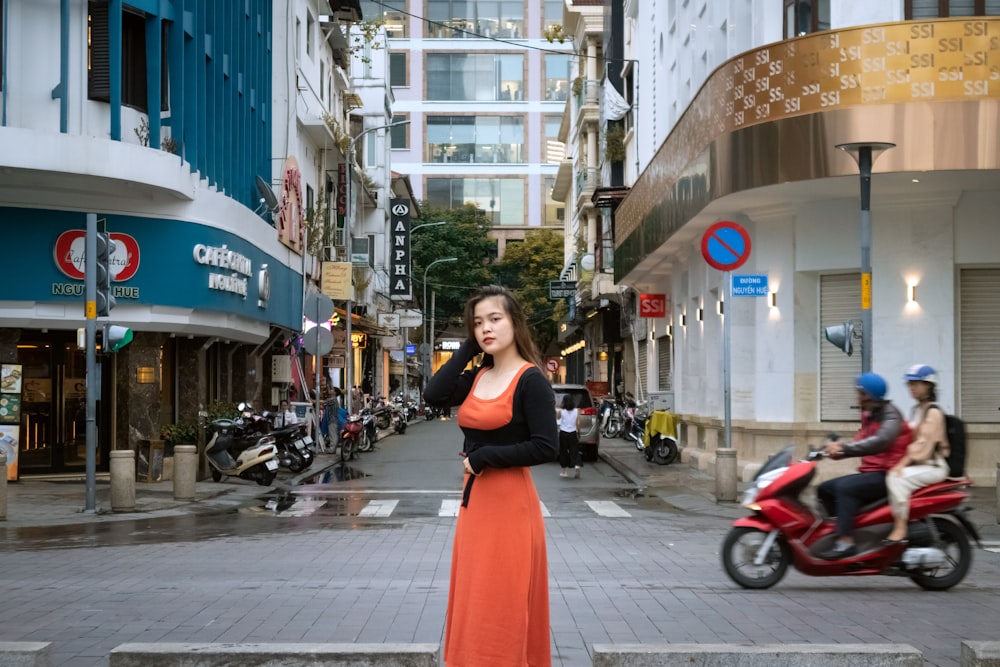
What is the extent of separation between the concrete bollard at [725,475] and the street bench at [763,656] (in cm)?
1169

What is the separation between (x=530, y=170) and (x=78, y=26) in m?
71.2

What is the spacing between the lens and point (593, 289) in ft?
160

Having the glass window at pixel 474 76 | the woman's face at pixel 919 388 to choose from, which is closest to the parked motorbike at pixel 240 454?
the woman's face at pixel 919 388

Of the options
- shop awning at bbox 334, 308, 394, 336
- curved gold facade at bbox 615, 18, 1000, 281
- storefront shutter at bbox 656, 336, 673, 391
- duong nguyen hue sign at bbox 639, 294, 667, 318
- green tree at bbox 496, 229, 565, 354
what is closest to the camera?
curved gold facade at bbox 615, 18, 1000, 281

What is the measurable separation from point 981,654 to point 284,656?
3.23 m

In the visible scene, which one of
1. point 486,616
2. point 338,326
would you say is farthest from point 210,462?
point 338,326

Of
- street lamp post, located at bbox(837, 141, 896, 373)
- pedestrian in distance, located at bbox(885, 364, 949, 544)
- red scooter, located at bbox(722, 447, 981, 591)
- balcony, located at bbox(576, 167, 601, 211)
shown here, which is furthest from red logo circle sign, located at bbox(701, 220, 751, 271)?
balcony, located at bbox(576, 167, 601, 211)

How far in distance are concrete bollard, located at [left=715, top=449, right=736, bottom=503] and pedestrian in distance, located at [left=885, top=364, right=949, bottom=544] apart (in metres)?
7.70

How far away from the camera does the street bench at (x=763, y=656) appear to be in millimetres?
→ 6145

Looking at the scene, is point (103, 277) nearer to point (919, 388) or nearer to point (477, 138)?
point (919, 388)

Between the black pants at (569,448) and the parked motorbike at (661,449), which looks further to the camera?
the parked motorbike at (661,449)

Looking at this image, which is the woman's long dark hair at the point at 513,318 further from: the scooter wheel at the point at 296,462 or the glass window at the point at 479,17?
the glass window at the point at 479,17

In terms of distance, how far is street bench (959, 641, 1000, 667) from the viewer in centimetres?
601

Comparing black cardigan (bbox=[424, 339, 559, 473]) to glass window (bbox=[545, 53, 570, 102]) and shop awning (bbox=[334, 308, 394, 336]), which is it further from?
glass window (bbox=[545, 53, 570, 102])
